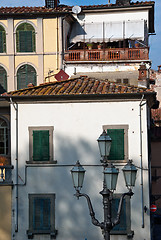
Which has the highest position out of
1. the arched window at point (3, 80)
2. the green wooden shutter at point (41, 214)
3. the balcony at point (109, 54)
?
the balcony at point (109, 54)

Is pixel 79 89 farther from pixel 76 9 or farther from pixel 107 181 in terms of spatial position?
pixel 76 9

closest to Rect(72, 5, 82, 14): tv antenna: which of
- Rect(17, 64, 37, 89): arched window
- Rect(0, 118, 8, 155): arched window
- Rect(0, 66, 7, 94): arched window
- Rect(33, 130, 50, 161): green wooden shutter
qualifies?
Rect(17, 64, 37, 89): arched window

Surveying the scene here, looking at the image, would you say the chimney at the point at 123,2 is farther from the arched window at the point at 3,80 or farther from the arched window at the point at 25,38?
the arched window at the point at 3,80

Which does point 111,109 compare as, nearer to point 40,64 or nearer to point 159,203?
point 40,64

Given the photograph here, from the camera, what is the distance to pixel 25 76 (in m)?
33.4

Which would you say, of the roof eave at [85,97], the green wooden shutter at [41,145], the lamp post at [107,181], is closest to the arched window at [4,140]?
the roof eave at [85,97]

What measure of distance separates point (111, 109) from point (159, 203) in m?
21.7

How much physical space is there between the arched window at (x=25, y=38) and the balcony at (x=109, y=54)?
84.9 inches

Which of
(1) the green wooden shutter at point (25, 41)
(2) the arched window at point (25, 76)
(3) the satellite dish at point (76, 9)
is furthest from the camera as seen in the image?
(3) the satellite dish at point (76, 9)

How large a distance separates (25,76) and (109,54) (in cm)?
507

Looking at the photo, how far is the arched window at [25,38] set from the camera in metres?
33.2

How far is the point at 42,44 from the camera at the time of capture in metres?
33.3

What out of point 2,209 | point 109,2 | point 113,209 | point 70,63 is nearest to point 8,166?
point 2,209

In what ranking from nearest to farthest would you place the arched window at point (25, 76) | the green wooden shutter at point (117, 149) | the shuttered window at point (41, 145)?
the green wooden shutter at point (117, 149), the shuttered window at point (41, 145), the arched window at point (25, 76)
